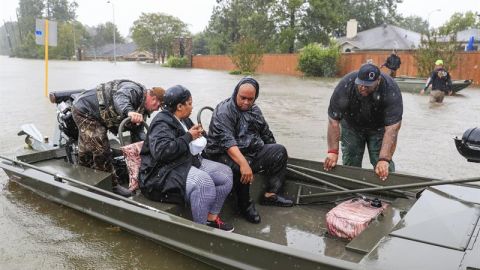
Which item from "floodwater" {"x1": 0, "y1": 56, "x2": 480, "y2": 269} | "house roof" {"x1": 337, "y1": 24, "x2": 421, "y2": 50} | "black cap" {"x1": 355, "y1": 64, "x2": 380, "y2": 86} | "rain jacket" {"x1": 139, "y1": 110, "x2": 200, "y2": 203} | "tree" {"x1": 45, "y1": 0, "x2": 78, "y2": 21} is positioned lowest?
"floodwater" {"x1": 0, "y1": 56, "x2": 480, "y2": 269}

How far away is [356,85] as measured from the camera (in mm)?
4672

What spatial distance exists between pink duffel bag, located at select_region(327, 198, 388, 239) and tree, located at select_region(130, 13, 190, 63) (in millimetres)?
76190

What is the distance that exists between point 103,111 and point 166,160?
5.02 feet

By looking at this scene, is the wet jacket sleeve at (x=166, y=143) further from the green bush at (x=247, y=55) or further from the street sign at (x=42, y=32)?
the green bush at (x=247, y=55)

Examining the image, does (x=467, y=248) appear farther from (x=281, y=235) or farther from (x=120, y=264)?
(x=120, y=264)

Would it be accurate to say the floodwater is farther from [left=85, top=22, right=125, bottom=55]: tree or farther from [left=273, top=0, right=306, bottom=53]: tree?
[left=85, top=22, right=125, bottom=55]: tree

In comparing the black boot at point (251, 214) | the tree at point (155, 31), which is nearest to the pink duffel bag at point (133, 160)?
the black boot at point (251, 214)

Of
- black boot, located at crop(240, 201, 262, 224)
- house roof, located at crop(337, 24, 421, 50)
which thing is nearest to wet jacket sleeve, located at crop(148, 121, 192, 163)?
black boot, located at crop(240, 201, 262, 224)

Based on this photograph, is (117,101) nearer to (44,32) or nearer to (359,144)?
(359,144)

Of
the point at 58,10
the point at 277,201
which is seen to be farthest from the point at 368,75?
the point at 58,10

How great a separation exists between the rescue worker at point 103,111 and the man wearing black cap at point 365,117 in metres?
1.92

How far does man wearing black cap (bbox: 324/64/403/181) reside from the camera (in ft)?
14.8

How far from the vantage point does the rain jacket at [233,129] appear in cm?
441

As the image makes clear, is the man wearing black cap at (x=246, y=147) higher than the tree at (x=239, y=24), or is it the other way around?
the tree at (x=239, y=24)
